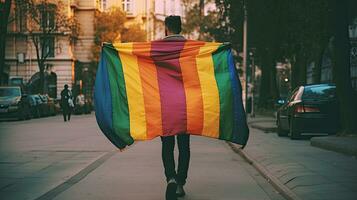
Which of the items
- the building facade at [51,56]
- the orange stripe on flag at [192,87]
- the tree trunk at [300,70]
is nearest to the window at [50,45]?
the building facade at [51,56]

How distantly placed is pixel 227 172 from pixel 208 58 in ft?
10.7

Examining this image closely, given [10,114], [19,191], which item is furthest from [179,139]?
[10,114]

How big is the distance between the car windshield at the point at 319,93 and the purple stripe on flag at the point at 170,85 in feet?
36.8

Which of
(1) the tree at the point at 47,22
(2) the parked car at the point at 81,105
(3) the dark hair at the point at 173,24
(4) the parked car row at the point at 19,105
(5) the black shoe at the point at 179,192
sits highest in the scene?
(1) the tree at the point at 47,22

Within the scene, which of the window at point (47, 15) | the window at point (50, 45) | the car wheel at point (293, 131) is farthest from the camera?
the window at point (50, 45)

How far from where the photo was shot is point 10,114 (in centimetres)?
3506

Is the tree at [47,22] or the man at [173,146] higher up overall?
the tree at [47,22]

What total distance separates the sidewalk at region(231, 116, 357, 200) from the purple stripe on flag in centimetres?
163

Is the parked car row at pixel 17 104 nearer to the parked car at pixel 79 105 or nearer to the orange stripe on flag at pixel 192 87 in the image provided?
the parked car at pixel 79 105

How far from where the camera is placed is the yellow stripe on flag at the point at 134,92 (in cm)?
784

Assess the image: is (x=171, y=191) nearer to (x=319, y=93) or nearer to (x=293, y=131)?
(x=293, y=131)

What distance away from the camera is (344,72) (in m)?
17.2

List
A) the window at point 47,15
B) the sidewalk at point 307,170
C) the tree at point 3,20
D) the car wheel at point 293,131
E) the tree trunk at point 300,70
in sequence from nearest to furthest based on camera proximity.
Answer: the sidewalk at point 307,170 → the car wheel at point 293,131 → the tree trunk at point 300,70 → the tree at point 3,20 → the window at point 47,15

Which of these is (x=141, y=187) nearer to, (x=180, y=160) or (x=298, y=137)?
(x=180, y=160)
